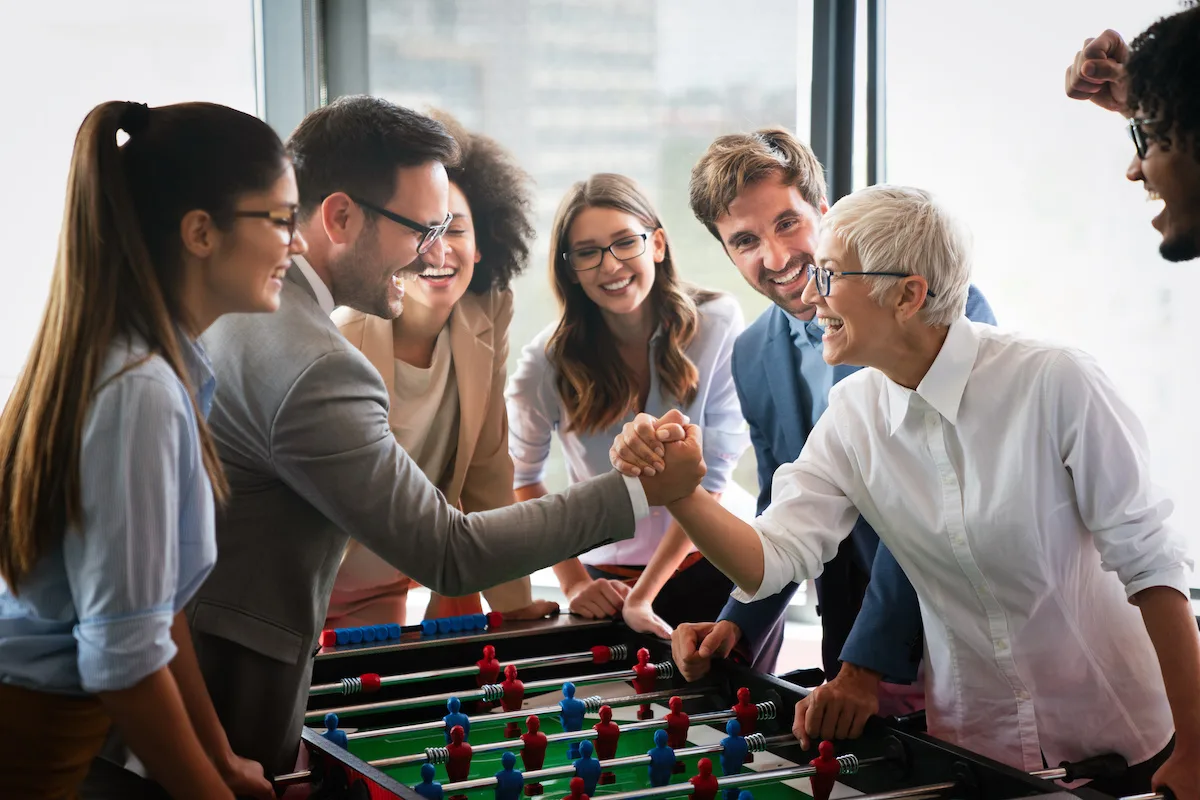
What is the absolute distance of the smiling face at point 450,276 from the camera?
3.01 m

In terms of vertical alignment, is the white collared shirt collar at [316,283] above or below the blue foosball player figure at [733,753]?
above

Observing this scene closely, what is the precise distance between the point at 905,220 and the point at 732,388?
44.6 inches

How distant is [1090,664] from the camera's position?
1.91 m

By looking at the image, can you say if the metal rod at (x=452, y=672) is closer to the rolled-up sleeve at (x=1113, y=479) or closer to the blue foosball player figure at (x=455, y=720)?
the blue foosball player figure at (x=455, y=720)

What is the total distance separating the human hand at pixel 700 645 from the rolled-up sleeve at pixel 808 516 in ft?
0.24

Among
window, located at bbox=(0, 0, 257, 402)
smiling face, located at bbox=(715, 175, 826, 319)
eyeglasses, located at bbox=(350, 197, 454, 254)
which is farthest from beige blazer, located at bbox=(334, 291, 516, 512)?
window, located at bbox=(0, 0, 257, 402)

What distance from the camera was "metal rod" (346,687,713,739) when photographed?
1.92m

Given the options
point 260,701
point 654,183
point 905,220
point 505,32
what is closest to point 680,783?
point 260,701

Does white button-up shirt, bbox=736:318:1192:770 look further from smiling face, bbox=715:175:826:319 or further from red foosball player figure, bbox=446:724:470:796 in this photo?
red foosball player figure, bbox=446:724:470:796

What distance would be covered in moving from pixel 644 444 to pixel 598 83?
9.69 feet

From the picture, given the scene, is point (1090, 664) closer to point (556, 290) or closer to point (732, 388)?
point (732, 388)

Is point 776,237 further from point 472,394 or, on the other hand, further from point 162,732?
point 162,732

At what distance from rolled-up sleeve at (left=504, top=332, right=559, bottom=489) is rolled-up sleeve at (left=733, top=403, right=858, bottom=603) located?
106cm

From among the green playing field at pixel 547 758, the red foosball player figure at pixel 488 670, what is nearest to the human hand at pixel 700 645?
the green playing field at pixel 547 758
